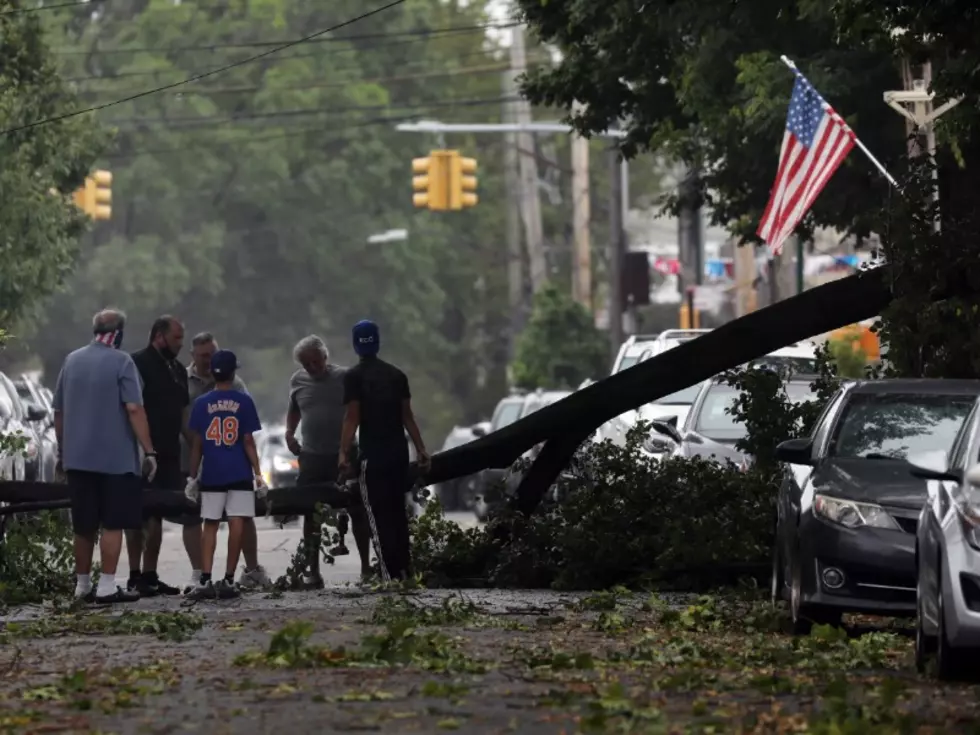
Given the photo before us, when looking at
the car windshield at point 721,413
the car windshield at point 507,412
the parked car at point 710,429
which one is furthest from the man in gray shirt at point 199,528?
the car windshield at point 507,412

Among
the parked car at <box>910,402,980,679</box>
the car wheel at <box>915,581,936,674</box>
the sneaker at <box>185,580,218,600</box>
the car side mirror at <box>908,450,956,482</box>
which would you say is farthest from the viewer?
the sneaker at <box>185,580,218,600</box>

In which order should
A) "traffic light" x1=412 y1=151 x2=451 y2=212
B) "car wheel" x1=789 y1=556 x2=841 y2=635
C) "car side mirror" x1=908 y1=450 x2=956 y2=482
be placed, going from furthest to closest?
"traffic light" x1=412 y1=151 x2=451 y2=212 → "car wheel" x1=789 y1=556 x2=841 y2=635 → "car side mirror" x1=908 y1=450 x2=956 y2=482

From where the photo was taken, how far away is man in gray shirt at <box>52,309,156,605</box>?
55.5 feet

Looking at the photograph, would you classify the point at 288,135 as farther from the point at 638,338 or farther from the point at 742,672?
the point at 742,672

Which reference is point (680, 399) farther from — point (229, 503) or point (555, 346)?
point (555, 346)

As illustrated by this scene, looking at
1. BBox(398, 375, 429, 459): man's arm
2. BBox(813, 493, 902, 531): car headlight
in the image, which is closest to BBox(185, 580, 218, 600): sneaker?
BBox(398, 375, 429, 459): man's arm

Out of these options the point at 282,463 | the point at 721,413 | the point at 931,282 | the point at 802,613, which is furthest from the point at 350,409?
the point at 282,463

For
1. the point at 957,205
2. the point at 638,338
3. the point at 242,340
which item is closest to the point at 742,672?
the point at 957,205

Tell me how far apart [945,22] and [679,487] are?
4.51 metres

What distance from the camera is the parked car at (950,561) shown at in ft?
36.6

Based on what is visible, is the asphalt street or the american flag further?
the american flag

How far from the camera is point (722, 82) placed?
26.6 m

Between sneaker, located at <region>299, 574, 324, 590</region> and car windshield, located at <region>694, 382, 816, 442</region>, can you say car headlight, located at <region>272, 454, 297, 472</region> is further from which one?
sneaker, located at <region>299, 574, 324, 590</region>

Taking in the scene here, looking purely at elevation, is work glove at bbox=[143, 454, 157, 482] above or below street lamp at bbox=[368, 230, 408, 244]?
below
